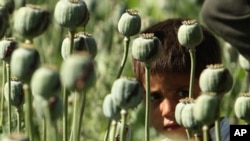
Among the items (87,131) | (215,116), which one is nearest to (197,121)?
(215,116)

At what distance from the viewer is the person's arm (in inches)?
74.7

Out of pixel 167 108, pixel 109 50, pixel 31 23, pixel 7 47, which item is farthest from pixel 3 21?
pixel 109 50

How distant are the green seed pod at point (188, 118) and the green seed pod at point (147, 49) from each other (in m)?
0.16

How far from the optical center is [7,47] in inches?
42.8

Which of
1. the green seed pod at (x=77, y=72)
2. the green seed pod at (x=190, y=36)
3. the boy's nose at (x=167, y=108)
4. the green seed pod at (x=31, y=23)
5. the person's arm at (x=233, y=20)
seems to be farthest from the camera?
the person's arm at (x=233, y=20)

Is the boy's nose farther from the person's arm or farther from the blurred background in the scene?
the blurred background

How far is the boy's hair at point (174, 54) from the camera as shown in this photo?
63.0 inches

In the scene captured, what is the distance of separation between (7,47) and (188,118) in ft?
0.97

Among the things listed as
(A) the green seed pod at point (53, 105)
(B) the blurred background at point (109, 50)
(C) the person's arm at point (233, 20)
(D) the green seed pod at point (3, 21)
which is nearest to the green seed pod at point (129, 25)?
(D) the green seed pod at point (3, 21)

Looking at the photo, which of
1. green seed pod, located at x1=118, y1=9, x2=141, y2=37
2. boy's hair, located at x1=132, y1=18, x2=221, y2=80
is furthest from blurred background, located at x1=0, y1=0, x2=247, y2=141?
green seed pod, located at x1=118, y1=9, x2=141, y2=37

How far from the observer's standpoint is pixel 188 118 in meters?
0.89

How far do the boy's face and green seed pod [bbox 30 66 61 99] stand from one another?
842 mm

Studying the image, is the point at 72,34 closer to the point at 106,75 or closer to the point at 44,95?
the point at 44,95

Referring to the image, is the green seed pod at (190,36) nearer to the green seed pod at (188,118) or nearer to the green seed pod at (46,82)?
the green seed pod at (188,118)
